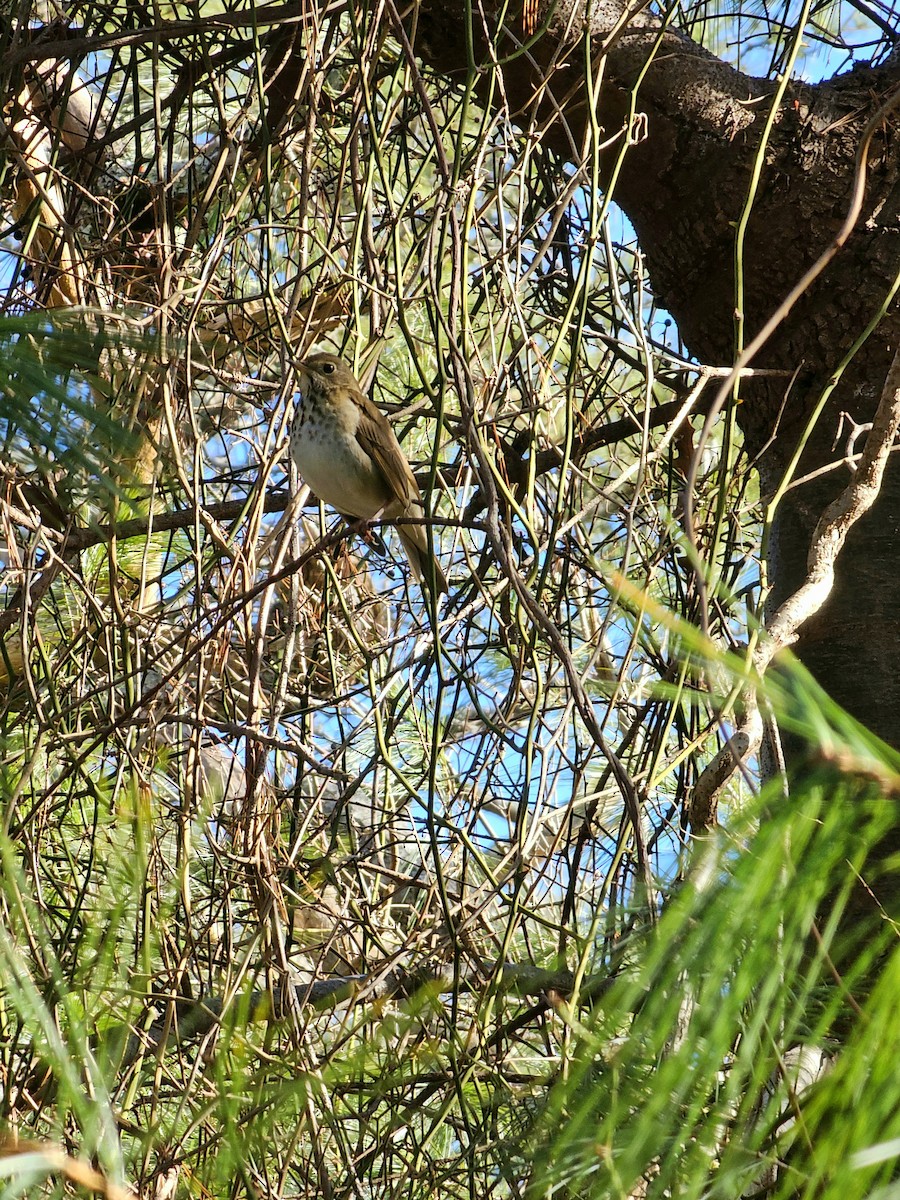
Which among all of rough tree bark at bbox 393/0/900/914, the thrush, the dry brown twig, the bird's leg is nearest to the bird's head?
the thrush

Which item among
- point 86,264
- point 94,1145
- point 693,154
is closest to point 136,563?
point 86,264

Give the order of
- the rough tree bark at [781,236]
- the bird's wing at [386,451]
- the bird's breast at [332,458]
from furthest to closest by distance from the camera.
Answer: the bird's wing at [386,451] < the bird's breast at [332,458] < the rough tree bark at [781,236]

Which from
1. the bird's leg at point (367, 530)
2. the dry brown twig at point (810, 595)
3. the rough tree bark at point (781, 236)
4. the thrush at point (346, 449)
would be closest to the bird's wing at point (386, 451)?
the thrush at point (346, 449)

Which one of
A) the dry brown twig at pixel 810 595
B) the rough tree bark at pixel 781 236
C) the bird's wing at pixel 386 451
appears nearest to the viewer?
the dry brown twig at pixel 810 595

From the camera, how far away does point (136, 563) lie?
10.3 ft

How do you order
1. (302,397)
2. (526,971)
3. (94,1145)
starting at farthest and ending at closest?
1. (302,397)
2. (526,971)
3. (94,1145)

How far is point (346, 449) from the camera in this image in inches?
104

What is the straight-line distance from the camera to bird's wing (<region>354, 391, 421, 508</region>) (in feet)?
8.89

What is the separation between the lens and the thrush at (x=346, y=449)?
Answer: 2.55m

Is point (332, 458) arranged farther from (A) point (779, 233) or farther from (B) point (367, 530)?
(A) point (779, 233)

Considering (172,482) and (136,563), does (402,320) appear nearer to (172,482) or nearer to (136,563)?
(172,482)

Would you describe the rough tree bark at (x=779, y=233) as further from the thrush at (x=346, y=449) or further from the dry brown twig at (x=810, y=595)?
the dry brown twig at (x=810, y=595)

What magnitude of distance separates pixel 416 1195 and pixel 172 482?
1200mm

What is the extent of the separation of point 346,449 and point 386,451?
17 cm
